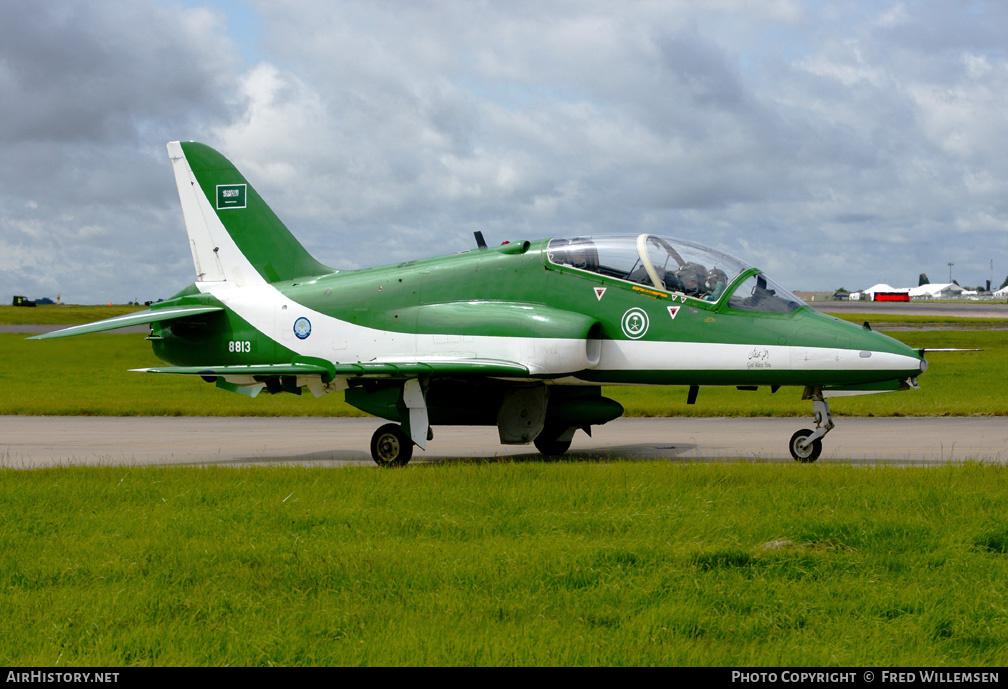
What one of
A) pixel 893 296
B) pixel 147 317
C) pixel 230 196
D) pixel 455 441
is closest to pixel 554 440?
pixel 455 441

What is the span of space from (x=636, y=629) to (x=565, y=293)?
25.3 feet

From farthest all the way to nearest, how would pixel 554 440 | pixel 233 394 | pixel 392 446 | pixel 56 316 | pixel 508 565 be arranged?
pixel 56 316
pixel 233 394
pixel 554 440
pixel 392 446
pixel 508 565

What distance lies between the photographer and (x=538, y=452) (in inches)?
569

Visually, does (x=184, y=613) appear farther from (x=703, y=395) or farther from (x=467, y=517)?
(x=703, y=395)

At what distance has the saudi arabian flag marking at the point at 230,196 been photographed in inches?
594

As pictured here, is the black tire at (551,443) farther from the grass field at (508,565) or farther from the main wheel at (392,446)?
the grass field at (508,565)

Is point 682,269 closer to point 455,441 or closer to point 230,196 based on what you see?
point 455,441

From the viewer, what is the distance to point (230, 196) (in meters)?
15.1

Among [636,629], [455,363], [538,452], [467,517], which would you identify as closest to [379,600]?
[636,629]

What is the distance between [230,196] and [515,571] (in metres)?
11.1

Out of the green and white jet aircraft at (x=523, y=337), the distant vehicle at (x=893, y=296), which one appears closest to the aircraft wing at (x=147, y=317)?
the green and white jet aircraft at (x=523, y=337)

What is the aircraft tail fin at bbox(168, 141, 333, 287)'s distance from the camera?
48.7 ft

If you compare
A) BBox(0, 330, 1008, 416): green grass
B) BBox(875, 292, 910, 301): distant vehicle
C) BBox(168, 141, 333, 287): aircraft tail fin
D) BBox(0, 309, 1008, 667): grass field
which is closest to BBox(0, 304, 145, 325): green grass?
BBox(0, 330, 1008, 416): green grass

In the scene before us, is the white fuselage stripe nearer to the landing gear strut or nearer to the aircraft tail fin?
the aircraft tail fin
